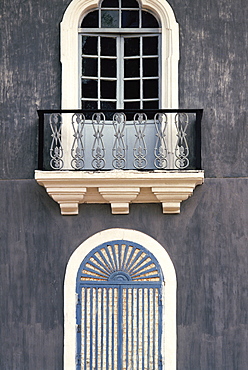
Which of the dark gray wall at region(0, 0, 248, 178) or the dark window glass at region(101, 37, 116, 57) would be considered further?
the dark window glass at region(101, 37, 116, 57)

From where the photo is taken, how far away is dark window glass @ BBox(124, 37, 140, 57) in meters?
10.9

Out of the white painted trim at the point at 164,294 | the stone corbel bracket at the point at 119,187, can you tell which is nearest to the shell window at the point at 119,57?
the stone corbel bracket at the point at 119,187

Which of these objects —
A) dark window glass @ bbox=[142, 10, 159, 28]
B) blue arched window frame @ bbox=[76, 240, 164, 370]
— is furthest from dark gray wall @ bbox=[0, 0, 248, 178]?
blue arched window frame @ bbox=[76, 240, 164, 370]

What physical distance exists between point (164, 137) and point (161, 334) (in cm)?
276

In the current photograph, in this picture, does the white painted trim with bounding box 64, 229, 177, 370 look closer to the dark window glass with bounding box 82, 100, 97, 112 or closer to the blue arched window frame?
the blue arched window frame

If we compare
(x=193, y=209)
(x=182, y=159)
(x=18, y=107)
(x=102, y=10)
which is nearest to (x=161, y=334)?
(x=193, y=209)

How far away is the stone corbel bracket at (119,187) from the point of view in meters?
10.1

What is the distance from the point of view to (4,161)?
10.5 m

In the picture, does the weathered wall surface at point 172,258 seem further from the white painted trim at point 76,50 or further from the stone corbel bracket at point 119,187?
the white painted trim at point 76,50

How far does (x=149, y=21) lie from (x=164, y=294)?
399 centimetres

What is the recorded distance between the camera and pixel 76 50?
10.7 m

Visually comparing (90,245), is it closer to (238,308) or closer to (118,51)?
(238,308)

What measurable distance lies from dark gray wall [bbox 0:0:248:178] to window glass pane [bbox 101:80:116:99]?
0.69 metres

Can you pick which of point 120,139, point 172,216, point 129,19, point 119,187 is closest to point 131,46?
point 129,19
